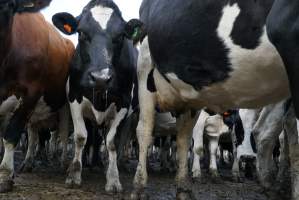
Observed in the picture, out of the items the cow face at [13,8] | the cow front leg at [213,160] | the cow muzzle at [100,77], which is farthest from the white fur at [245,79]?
the cow front leg at [213,160]

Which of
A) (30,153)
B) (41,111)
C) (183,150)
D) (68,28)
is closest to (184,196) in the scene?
(183,150)

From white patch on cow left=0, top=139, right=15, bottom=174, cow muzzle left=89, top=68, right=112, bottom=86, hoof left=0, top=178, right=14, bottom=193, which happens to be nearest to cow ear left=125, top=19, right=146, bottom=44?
cow muzzle left=89, top=68, right=112, bottom=86

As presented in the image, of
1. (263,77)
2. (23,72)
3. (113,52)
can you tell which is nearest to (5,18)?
(23,72)

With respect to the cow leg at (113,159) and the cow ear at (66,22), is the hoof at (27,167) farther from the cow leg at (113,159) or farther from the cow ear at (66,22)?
the cow ear at (66,22)

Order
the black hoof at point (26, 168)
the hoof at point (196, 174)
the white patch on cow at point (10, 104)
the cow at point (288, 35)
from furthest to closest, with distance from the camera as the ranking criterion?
the hoof at point (196, 174) → the black hoof at point (26, 168) → the white patch on cow at point (10, 104) → the cow at point (288, 35)

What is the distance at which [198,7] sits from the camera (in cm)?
472

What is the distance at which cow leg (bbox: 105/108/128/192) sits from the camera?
638cm

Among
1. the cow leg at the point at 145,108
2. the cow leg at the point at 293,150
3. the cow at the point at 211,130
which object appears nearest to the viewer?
the cow leg at the point at 293,150

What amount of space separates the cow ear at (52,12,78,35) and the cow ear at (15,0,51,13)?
1079mm

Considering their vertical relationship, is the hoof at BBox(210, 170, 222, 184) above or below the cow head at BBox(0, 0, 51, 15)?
below

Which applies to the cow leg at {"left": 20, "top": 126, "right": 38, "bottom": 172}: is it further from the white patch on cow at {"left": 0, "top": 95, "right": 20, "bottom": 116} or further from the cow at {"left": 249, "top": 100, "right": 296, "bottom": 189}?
the cow at {"left": 249, "top": 100, "right": 296, "bottom": 189}

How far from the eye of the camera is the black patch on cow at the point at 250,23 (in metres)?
4.06

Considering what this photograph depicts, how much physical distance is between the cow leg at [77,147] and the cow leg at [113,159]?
39 centimetres

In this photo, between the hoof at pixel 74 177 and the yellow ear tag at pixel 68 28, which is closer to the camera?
the hoof at pixel 74 177
